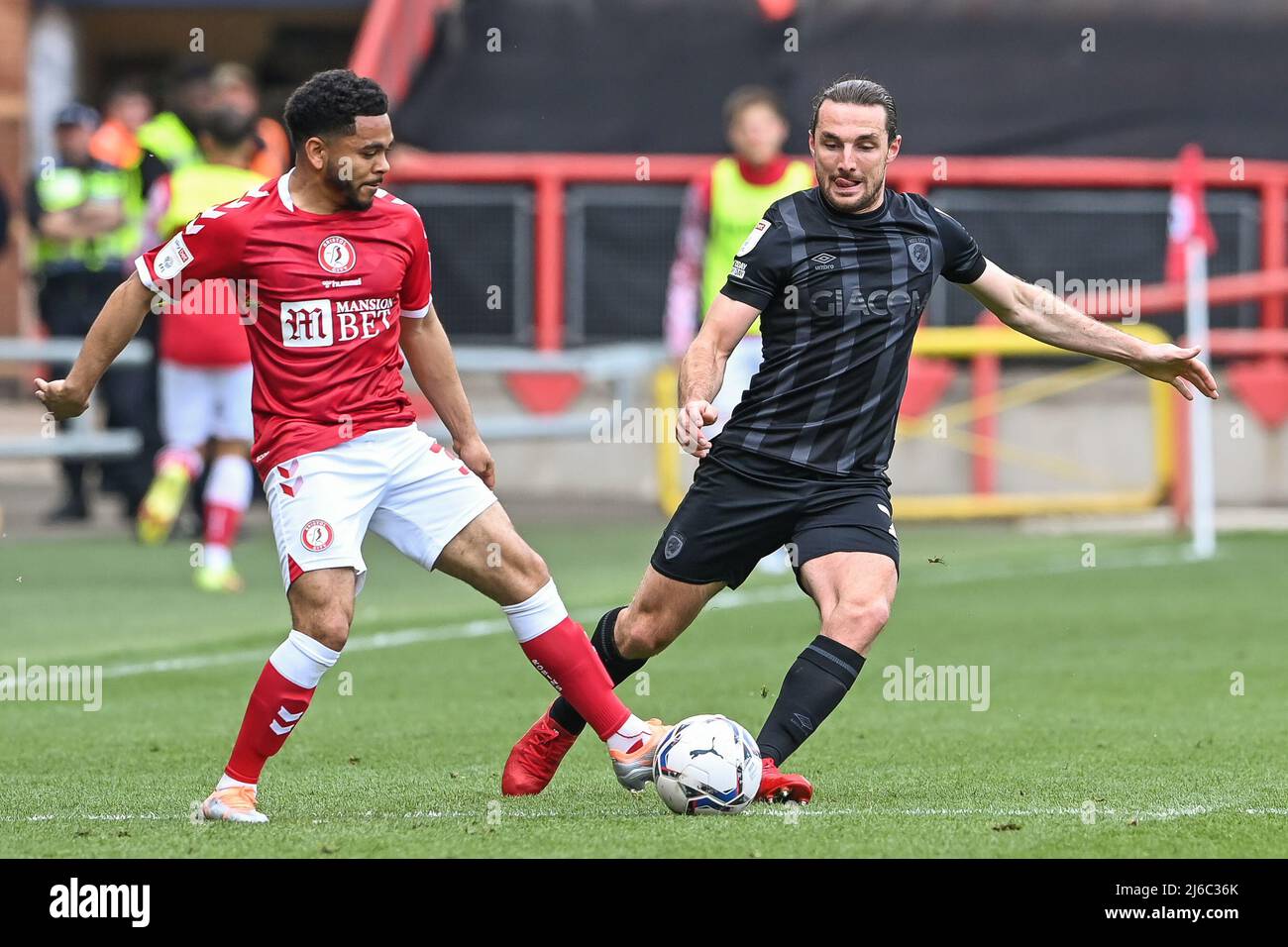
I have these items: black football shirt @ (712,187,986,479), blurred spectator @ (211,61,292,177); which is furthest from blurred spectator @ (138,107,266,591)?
black football shirt @ (712,187,986,479)

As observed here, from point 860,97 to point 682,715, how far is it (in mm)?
2604

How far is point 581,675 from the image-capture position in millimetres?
6199

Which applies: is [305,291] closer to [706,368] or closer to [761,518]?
[706,368]

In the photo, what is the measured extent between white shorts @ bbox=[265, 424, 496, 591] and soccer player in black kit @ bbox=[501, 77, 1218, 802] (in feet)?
1.89

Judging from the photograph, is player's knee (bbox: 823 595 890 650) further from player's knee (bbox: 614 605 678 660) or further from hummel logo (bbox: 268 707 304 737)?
hummel logo (bbox: 268 707 304 737)

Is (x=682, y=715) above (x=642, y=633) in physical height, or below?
below

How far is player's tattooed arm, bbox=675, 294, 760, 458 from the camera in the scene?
226 inches

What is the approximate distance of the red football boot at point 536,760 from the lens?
20.5 feet

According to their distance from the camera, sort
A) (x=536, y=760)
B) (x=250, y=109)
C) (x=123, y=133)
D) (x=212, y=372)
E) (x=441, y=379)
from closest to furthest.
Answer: (x=536, y=760), (x=441, y=379), (x=212, y=372), (x=250, y=109), (x=123, y=133)

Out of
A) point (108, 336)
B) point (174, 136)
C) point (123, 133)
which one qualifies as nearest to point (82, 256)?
point (123, 133)
